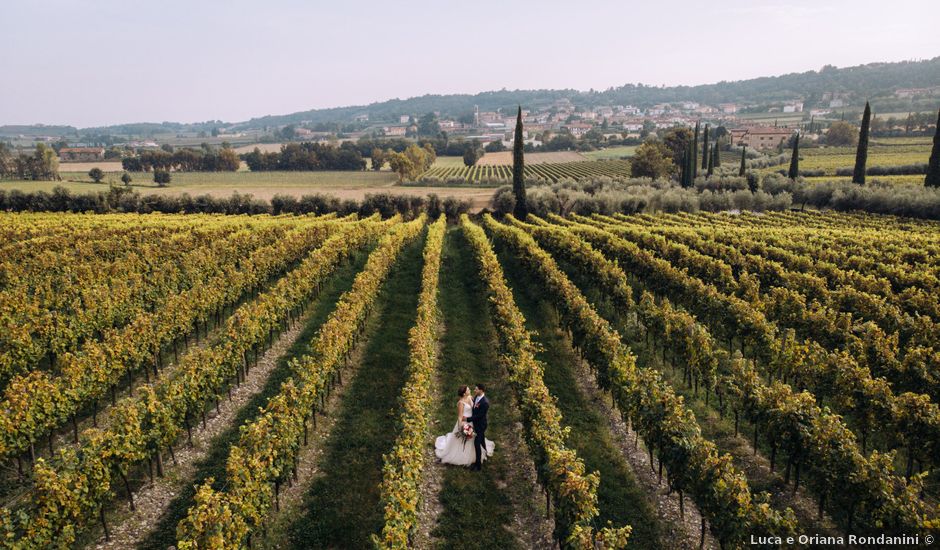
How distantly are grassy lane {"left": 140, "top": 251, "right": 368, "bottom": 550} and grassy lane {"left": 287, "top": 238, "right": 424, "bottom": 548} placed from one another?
2.45 metres

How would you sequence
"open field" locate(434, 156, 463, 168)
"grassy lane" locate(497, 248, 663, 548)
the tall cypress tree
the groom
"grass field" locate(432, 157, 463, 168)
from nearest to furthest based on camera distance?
"grassy lane" locate(497, 248, 663, 548), the groom, the tall cypress tree, "grass field" locate(432, 157, 463, 168), "open field" locate(434, 156, 463, 168)

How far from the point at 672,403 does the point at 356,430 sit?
28.9 ft

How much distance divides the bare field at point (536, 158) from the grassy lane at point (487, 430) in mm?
123277

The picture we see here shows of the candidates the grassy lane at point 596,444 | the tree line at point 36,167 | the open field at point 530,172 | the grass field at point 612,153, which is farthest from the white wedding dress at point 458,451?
the grass field at point 612,153

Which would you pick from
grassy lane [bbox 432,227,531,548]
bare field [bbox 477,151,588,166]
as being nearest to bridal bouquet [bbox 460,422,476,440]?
grassy lane [bbox 432,227,531,548]

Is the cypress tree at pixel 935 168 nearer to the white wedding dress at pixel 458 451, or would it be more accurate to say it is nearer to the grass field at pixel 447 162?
the white wedding dress at pixel 458 451

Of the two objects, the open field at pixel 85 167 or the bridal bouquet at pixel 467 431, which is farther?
the open field at pixel 85 167

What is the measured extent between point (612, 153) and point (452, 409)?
158 metres

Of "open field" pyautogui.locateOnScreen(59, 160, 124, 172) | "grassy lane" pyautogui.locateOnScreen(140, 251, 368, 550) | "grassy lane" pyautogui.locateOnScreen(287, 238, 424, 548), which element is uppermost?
"open field" pyautogui.locateOnScreen(59, 160, 124, 172)

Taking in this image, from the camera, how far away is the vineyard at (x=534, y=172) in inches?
4318

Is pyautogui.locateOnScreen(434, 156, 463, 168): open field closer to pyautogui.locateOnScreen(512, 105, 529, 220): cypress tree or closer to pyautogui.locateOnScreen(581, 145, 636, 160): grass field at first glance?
pyautogui.locateOnScreen(581, 145, 636, 160): grass field

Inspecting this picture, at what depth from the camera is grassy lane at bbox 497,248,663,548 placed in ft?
37.6

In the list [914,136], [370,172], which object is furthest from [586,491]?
[914,136]

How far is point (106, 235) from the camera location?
37.3 meters
